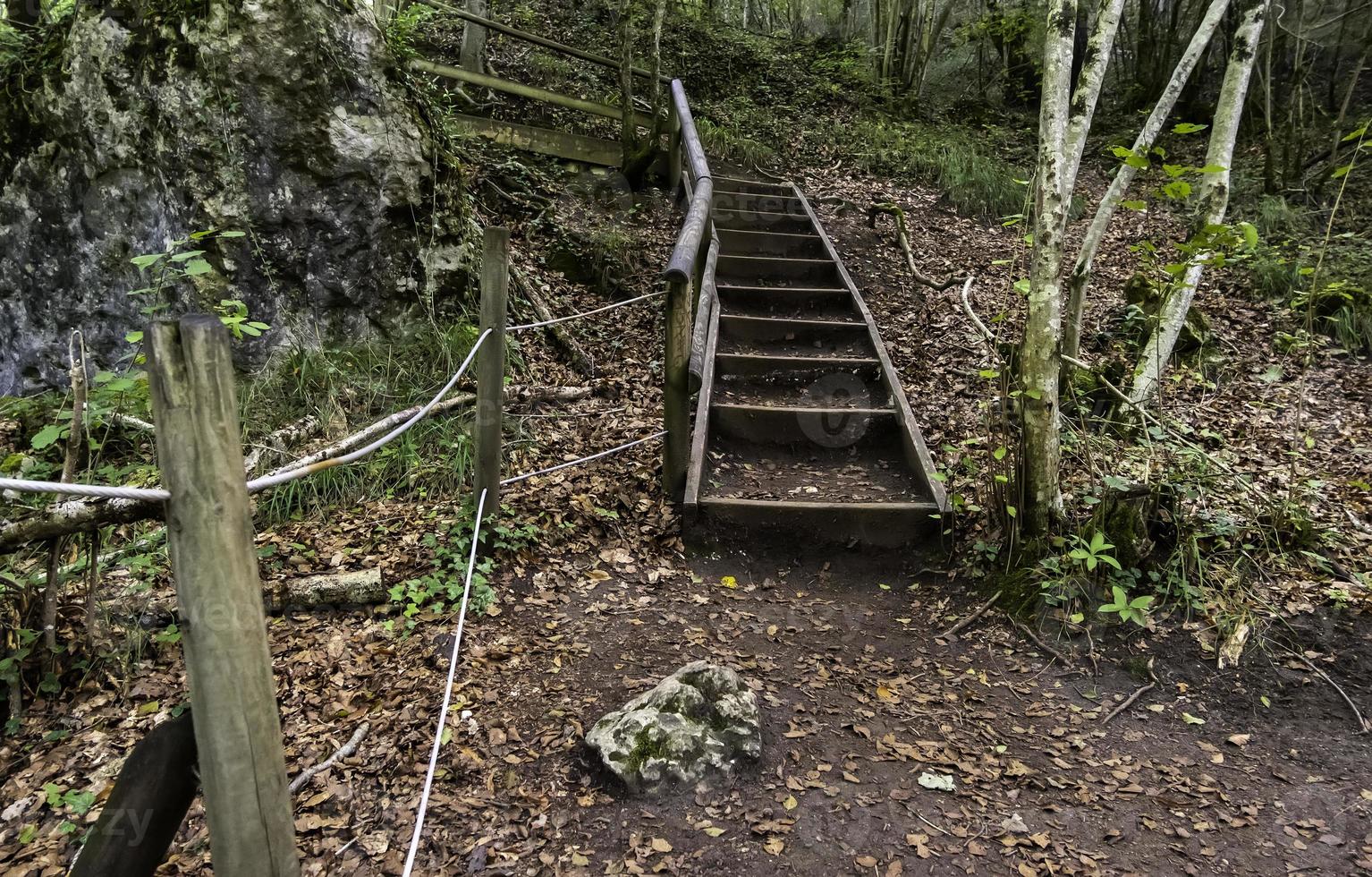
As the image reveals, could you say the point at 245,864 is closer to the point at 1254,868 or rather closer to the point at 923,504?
the point at 1254,868

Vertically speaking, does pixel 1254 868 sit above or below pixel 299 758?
below

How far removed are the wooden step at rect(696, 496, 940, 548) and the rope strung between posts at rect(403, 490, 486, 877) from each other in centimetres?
125

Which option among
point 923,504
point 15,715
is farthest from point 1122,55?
point 15,715

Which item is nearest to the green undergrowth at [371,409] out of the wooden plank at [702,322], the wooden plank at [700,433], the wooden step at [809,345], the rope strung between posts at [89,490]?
the wooden plank at [700,433]

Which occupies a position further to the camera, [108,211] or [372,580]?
[108,211]

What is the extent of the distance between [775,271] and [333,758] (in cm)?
574

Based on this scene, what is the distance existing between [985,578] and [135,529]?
14.6 feet

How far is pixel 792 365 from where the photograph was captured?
5.48 meters

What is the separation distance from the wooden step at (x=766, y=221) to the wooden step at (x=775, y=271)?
2.88 feet

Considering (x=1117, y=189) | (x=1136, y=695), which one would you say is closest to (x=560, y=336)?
(x=1117, y=189)

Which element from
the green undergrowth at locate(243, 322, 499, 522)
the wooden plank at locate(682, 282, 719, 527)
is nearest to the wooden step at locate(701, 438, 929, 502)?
the wooden plank at locate(682, 282, 719, 527)

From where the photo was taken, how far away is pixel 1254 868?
2223 millimetres

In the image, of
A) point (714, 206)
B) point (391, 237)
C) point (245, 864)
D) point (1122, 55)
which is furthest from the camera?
point (1122, 55)

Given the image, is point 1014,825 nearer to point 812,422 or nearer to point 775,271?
point 812,422
